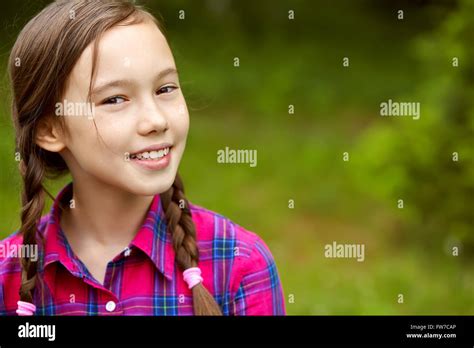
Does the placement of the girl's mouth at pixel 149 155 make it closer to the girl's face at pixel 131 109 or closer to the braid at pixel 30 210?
the girl's face at pixel 131 109

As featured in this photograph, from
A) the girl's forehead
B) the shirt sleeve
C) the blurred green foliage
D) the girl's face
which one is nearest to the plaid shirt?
the shirt sleeve

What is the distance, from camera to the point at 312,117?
6914 mm

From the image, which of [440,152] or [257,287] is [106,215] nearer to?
[257,287]

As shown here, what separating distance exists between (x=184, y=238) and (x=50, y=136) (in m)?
0.45

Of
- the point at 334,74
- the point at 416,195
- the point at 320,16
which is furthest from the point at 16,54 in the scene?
the point at 320,16

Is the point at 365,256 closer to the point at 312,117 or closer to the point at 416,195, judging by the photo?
the point at 416,195

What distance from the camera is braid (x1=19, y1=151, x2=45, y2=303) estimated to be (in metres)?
2.09

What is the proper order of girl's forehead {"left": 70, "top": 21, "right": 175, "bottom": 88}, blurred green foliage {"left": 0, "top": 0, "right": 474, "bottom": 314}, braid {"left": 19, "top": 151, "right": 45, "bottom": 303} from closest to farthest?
girl's forehead {"left": 70, "top": 21, "right": 175, "bottom": 88} → braid {"left": 19, "top": 151, "right": 45, "bottom": 303} → blurred green foliage {"left": 0, "top": 0, "right": 474, "bottom": 314}

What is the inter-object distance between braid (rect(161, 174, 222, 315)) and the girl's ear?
1.03ft

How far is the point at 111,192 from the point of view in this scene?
218 cm

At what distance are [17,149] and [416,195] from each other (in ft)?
9.92

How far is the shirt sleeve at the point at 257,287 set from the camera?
2.13 meters

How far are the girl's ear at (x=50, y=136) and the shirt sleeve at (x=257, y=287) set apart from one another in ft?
1.91

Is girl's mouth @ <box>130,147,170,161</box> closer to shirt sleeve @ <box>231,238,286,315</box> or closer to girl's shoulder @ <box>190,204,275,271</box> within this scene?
girl's shoulder @ <box>190,204,275,271</box>
